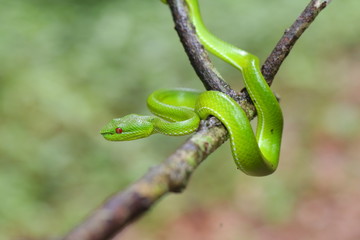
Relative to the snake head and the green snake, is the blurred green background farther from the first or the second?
the green snake

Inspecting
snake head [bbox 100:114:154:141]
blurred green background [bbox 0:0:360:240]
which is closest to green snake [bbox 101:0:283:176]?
snake head [bbox 100:114:154:141]

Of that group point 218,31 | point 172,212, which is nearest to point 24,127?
point 172,212

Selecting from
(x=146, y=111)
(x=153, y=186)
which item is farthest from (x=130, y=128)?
(x=146, y=111)

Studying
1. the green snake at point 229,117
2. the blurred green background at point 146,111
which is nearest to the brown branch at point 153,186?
the green snake at point 229,117

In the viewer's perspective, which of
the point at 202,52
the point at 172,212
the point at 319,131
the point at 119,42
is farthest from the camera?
the point at 119,42

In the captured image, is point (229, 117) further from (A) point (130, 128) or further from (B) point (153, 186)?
(B) point (153, 186)

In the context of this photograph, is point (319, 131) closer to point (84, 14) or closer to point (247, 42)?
point (247, 42)

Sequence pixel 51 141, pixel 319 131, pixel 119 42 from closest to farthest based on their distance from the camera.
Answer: pixel 51 141 → pixel 319 131 → pixel 119 42
